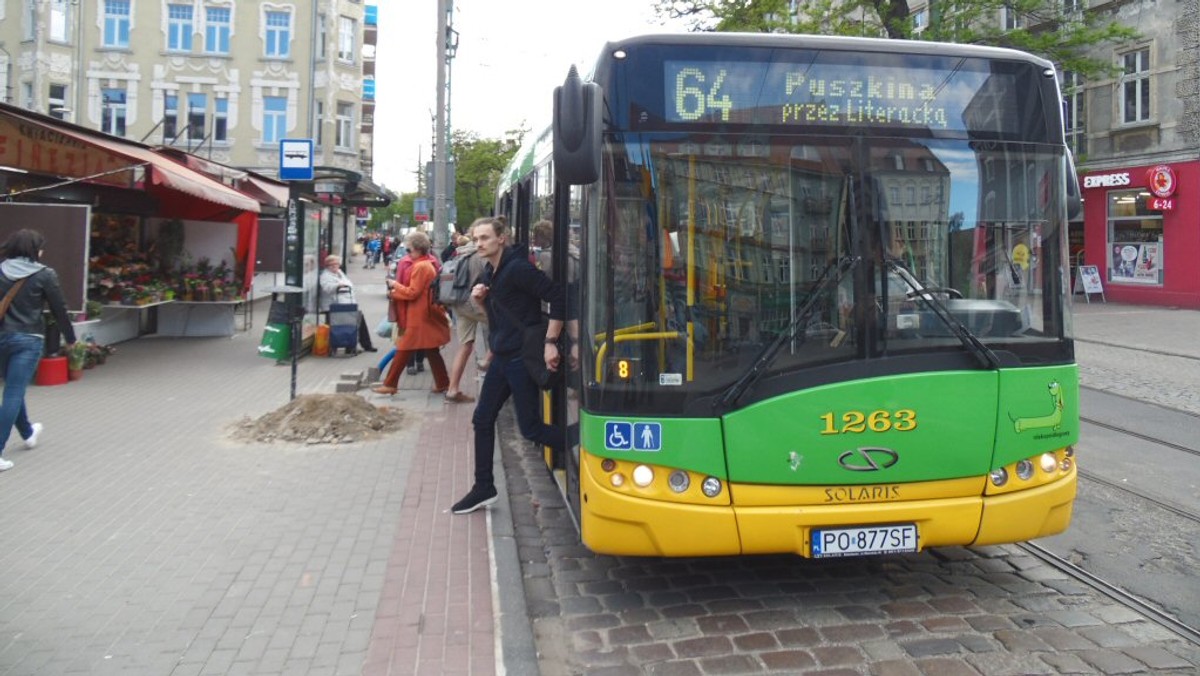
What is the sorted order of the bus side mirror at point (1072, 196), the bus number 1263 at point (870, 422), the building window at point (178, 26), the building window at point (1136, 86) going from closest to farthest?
the bus number 1263 at point (870, 422) → the bus side mirror at point (1072, 196) → the building window at point (1136, 86) → the building window at point (178, 26)

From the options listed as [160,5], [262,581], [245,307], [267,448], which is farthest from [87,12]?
[262,581]

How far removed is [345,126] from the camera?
134ft

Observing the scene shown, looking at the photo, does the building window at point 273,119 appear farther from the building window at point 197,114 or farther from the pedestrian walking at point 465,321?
the pedestrian walking at point 465,321

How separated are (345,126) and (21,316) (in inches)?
1393

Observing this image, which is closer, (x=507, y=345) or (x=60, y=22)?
(x=507, y=345)

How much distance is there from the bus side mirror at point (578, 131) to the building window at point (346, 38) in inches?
1540

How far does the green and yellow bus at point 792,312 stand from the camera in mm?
4254

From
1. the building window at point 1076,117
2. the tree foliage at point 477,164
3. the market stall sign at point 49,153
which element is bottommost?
the market stall sign at point 49,153

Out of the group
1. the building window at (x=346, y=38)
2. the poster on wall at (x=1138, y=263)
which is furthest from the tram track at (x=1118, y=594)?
the building window at (x=346, y=38)

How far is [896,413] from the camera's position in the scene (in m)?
4.29

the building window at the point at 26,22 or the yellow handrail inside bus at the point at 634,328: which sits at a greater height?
the building window at the point at 26,22

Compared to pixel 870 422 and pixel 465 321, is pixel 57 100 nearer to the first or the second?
pixel 465 321

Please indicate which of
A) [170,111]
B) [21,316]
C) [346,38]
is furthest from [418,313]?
[346,38]

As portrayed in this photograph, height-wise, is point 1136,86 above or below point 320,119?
below
